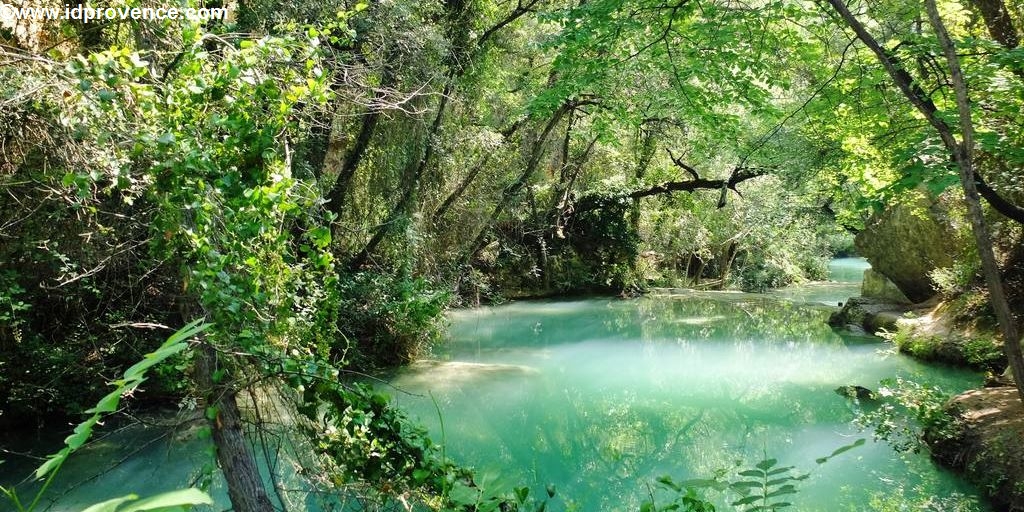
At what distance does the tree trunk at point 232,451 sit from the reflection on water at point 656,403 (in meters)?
1.56

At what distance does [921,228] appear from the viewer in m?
11.0

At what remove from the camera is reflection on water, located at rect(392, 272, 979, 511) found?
18.4 feet

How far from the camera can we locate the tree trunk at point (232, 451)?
102 inches

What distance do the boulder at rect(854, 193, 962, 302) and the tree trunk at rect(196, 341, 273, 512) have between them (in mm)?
10316

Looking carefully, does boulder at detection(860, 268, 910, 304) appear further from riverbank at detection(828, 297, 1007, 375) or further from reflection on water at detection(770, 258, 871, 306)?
reflection on water at detection(770, 258, 871, 306)

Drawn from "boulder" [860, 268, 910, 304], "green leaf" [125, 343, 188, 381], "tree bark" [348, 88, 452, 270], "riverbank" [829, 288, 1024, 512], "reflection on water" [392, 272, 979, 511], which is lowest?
"reflection on water" [392, 272, 979, 511]

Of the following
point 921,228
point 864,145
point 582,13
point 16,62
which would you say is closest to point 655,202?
point 921,228

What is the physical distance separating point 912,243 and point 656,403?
6.69 metres

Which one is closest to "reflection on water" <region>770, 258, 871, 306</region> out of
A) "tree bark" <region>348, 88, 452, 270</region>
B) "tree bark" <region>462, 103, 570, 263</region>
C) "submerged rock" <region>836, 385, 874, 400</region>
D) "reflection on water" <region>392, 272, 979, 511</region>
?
"reflection on water" <region>392, 272, 979, 511</region>

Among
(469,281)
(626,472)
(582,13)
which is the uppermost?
(582,13)

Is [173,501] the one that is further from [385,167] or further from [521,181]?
[521,181]

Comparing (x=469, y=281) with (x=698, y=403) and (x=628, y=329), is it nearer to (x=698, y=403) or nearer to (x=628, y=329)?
(x=628, y=329)

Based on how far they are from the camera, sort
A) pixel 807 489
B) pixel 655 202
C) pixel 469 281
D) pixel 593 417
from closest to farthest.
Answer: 1. pixel 807 489
2. pixel 593 417
3. pixel 469 281
4. pixel 655 202

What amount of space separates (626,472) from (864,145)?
490cm
